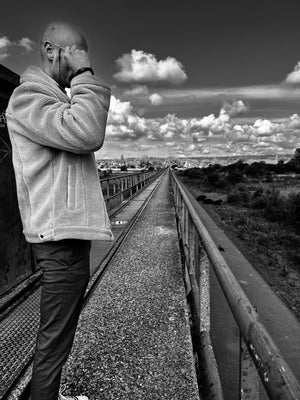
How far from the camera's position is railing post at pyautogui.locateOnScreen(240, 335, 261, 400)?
1216mm

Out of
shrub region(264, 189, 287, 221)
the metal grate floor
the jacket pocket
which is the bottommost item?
shrub region(264, 189, 287, 221)

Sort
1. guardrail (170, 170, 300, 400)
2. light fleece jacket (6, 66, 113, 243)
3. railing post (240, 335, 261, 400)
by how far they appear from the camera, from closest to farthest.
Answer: guardrail (170, 170, 300, 400), railing post (240, 335, 261, 400), light fleece jacket (6, 66, 113, 243)

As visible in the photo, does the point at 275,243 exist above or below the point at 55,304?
below

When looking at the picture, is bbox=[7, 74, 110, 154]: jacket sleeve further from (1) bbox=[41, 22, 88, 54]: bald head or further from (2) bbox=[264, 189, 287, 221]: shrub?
(2) bbox=[264, 189, 287, 221]: shrub

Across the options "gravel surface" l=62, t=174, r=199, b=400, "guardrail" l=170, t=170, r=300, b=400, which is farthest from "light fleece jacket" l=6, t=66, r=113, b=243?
"gravel surface" l=62, t=174, r=199, b=400

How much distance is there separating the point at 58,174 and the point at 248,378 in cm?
103

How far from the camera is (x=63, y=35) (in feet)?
4.72

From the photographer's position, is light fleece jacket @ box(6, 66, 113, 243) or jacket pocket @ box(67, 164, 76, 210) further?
jacket pocket @ box(67, 164, 76, 210)

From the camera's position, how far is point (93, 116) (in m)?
1.33

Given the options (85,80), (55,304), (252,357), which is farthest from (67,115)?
(252,357)

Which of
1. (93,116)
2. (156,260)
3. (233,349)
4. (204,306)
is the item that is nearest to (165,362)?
(204,306)

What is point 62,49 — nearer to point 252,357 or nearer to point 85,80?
point 85,80

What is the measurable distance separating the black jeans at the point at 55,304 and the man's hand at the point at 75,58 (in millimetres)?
718

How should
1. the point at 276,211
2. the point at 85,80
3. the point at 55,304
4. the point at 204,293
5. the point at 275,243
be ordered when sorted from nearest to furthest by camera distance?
the point at 85,80 < the point at 55,304 < the point at 204,293 < the point at 275,243 < the point at 276,211
